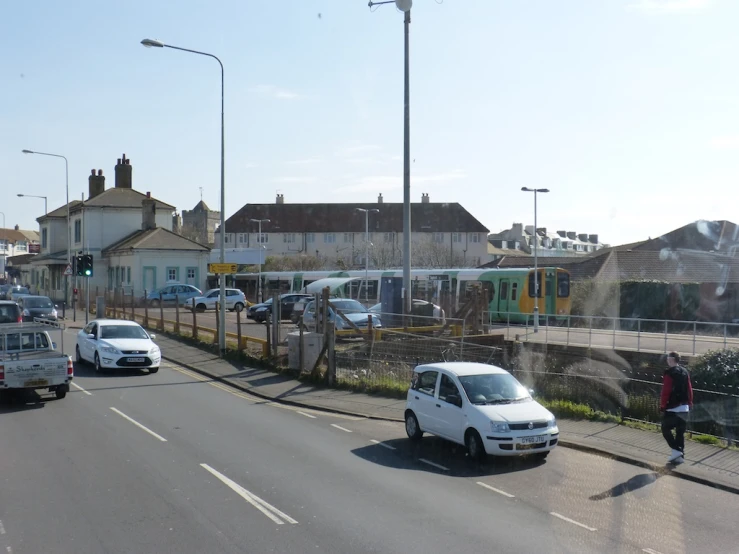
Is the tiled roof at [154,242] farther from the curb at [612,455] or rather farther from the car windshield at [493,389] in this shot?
the car windshield at [493,389]

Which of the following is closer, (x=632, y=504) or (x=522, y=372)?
(x=632, y=504)

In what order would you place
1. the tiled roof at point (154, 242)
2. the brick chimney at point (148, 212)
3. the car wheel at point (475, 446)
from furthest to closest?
the brick chimney at point (148, 212) → the tiled roof at point (154, 242) → the car wheel at point (475, 446)

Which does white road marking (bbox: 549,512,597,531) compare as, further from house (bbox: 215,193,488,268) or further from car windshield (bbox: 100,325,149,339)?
house (bbox: 215,193,488,268)

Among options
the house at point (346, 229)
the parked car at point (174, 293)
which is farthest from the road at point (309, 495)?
the house at point (346, 229)

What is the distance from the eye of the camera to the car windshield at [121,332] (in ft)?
74.7

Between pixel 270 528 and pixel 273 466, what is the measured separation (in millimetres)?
2997

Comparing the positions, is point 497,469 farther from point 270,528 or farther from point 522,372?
point 522,372

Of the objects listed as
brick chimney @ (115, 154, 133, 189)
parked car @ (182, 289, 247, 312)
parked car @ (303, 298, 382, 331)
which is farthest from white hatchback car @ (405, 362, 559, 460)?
brick chimney @ (115, 154, 133, 189)

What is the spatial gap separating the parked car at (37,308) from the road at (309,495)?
77.8 feet

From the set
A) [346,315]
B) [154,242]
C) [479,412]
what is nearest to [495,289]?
[346,315]

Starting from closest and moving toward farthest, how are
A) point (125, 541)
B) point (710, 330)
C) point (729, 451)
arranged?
point (125, 541) < point (729, 451) < point (710, 330)

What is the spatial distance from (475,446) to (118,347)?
1325 cm

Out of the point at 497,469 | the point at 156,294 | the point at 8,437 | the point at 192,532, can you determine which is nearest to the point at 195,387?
the point at 8,437

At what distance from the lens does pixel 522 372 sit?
20.1 meters
